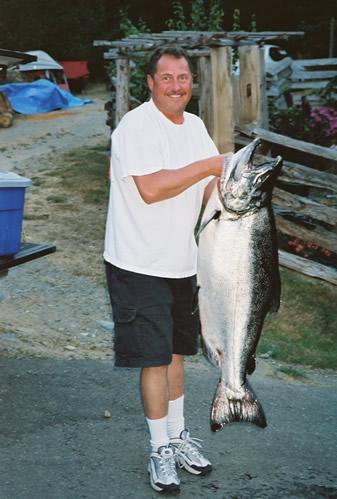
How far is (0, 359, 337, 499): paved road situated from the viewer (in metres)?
3.90

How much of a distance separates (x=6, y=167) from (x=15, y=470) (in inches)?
410

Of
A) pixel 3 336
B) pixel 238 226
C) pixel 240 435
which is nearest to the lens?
pixel 238 226

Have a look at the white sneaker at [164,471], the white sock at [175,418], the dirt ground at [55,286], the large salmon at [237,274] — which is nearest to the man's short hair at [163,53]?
the large salmon at [237,274]

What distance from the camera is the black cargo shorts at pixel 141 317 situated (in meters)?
3.68

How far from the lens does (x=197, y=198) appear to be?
379 centimetres

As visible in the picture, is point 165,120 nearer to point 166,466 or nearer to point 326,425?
point 166,466

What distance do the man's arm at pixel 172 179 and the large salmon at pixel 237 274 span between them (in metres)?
0.13

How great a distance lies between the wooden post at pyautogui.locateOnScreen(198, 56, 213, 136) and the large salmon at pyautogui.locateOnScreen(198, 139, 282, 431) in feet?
18.0

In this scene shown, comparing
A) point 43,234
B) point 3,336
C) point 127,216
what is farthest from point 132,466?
point 43,234

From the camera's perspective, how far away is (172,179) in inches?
136

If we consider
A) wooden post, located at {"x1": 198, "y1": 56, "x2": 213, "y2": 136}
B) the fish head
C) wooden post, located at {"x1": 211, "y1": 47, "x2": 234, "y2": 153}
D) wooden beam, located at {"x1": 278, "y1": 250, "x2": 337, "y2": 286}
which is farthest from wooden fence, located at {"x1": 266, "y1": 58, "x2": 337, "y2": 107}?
the fish head

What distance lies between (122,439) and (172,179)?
1.60m

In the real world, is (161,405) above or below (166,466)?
above

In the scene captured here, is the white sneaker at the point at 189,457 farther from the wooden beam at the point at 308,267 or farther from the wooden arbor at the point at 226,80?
the wooden arbor at the point at 226,80
